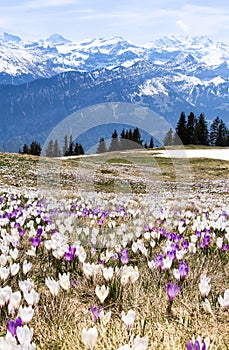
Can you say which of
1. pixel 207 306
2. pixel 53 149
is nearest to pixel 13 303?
pixel 207 306

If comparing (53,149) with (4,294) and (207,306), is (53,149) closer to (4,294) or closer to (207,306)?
(4,294)

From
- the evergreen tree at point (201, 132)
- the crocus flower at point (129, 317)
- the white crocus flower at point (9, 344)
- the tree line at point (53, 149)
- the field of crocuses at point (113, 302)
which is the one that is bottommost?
the field of crocuses at point (113, 302)

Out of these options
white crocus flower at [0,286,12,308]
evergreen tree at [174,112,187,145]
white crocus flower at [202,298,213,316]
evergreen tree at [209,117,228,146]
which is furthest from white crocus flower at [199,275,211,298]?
evergreen tree at [209,117,228,146]

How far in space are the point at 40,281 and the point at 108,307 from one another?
0.98 metres

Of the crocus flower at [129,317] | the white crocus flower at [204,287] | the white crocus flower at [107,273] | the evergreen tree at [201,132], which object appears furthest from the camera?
the evergreen tree at [201,132]

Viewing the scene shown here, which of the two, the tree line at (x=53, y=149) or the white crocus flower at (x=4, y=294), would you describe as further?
the tree line at (x=53, y=149)

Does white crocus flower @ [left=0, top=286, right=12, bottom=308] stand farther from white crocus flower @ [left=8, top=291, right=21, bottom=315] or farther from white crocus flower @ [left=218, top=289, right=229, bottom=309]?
white crocus flower @ [left=218, top=289, right=229, bottom=309]

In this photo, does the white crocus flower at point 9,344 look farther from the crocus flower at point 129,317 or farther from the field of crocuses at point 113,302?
the crocus flower at point 129,317

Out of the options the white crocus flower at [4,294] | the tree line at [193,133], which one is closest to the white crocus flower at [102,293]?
the white crocus flower at [4,294]

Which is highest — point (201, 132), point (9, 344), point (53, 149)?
point (201, 132)

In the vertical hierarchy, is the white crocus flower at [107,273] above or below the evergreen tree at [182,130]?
below

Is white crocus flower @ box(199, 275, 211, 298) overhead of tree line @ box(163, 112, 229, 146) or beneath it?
beneath

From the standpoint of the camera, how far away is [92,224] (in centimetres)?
784

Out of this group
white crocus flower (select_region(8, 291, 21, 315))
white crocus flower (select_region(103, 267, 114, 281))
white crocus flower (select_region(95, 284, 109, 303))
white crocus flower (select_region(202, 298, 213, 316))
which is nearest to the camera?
white crocus flower (select_region(8, 291, 21, 315))
